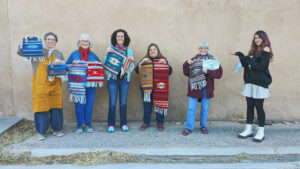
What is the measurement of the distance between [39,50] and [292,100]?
5.14 m

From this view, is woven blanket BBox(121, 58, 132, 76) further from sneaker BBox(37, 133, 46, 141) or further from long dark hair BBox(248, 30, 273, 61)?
long dark hair BBox(248, 30, 273, 61)

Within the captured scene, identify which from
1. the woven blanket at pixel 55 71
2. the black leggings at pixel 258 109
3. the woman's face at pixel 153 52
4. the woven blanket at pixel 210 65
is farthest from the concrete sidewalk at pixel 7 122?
the black leggings at pixel 258 109

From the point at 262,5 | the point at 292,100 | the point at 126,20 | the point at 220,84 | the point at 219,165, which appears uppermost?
the point at 262,5

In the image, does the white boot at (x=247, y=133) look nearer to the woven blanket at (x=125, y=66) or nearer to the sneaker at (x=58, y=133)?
the woven blanket at (x=125, y=66)

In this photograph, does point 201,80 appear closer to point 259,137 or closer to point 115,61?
point 259,137

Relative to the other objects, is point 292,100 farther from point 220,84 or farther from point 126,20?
point 126,20

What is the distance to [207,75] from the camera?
4.40m

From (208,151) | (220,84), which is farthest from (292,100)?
(208,151)

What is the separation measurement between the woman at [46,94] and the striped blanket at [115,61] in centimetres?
80

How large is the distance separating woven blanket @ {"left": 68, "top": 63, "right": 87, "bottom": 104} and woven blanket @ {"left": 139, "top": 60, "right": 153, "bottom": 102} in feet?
3.43

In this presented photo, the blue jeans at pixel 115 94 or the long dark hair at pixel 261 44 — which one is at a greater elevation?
the long dark hair at pixel 261 44

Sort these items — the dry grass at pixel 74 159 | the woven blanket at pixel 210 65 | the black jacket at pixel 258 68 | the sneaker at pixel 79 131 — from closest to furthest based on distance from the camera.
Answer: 1. the dry grass at pixel 74 159
2. the black jacket at pixel 258 68
3. the woven blanket at pixel 210 65
4. the sneaker at pixel 79 131

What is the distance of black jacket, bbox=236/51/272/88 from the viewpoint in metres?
3.92

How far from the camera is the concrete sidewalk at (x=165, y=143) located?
12.2 feet
